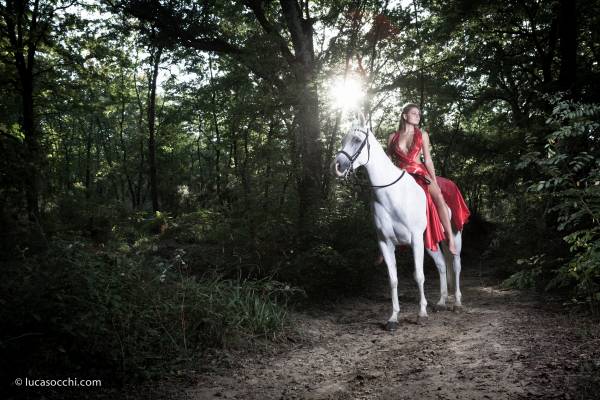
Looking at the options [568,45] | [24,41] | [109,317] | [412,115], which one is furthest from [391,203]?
[24,41]

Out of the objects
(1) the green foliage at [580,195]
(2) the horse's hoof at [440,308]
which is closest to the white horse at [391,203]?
(2) the horse's hoof at [440,308]

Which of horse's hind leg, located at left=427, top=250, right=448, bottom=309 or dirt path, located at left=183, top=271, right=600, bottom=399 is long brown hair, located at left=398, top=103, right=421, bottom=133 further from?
dirt path, located at left=183, top=271, right=600, bottom=399

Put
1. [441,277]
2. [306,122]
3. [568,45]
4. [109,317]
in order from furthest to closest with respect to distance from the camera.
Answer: [306,122], [568,45], [441,277], [109,317]

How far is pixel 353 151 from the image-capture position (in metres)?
5.68

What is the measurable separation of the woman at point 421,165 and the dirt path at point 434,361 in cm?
131

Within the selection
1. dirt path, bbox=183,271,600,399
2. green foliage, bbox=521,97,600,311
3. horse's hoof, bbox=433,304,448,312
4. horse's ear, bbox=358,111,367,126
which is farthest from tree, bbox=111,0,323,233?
green foliage, bbox=521,97,600,311

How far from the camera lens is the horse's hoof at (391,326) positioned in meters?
5.82

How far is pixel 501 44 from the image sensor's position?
14.7m

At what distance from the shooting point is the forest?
13.9 feet

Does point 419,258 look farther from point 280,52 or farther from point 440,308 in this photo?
point 280,52

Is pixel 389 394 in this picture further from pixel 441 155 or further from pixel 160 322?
pixel 441 155

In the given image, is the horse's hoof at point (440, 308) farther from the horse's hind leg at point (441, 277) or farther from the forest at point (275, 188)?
the forest at point (275, 188)

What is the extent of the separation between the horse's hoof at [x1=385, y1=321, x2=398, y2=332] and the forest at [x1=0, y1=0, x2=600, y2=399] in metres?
0.79

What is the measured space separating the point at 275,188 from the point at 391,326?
5.53 meters
